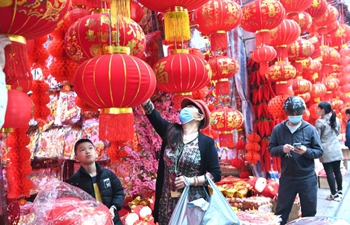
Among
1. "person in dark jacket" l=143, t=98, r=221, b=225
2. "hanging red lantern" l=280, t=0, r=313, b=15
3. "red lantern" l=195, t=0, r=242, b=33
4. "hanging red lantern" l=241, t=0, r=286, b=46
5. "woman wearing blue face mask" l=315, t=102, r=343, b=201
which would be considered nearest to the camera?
"person in dark jacket" l=143, t=98, r=221, b=225

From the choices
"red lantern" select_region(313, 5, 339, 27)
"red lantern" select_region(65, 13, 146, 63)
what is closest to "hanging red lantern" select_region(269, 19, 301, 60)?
"red lantern" select_region(313, 5, 339, 27)

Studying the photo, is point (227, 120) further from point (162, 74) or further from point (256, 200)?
point (162, 74)

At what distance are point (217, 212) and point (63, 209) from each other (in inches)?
42.6

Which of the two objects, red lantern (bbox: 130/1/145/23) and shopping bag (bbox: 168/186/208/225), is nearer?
shopping bag (bbox: 168/186/208/225)

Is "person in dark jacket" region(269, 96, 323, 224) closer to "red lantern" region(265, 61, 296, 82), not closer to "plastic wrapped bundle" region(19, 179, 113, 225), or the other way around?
"red lantern" region(265, 61, 296, 82)

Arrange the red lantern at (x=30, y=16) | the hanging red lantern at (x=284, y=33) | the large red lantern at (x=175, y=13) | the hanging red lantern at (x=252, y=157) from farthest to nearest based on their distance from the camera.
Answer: the hanging red lantern at (x=252, y=157) < the hanging red lantern at (x=284, y=33) < the large red lantern at (x=175, y=13) < the red lantern at (x=30, y=16)

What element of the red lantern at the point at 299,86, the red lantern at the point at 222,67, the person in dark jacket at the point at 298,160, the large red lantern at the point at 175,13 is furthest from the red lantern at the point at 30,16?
the red lantern at the point at 299,86

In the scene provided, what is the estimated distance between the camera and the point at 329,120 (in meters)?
5.57

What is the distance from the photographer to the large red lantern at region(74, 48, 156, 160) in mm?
1772

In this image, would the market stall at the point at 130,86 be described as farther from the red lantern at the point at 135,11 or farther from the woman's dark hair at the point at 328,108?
the woman's dark hair at the point at 328,108

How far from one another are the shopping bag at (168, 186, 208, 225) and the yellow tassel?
119 cm

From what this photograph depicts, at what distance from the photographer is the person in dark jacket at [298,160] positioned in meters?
3.34

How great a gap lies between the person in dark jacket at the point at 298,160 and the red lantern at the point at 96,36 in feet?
6.24

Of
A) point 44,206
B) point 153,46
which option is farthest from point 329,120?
point 44,206
